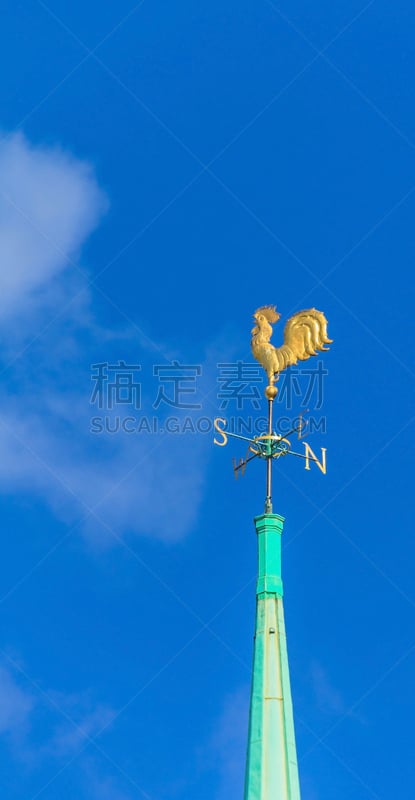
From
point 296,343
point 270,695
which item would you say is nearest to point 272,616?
point 270,695

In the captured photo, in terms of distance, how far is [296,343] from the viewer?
22500 mm

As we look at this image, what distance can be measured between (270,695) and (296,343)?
7.55m

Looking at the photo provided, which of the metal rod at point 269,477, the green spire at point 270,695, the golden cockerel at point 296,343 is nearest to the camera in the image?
the green spire at point 270,695

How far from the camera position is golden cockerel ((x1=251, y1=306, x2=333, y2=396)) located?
881 inches

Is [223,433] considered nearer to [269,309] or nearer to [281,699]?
[269,309]

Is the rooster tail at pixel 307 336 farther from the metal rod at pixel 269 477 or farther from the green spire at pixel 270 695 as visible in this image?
the green spire at pixel 270 695

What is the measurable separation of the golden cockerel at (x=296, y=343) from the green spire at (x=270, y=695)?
3638 millimetres

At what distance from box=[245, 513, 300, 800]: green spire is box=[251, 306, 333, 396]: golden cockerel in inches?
143

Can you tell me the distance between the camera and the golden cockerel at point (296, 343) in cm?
2238

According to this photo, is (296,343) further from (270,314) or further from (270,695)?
(270,695)

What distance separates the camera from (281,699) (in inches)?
722

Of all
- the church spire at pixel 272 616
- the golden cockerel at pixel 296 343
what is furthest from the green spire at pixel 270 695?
the golden cockerel at pixel 296 343

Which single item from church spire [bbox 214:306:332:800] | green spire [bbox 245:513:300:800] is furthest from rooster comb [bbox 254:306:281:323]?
green spire [bbox 245:513:300:800]

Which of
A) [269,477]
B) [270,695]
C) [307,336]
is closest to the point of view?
[270,695]
